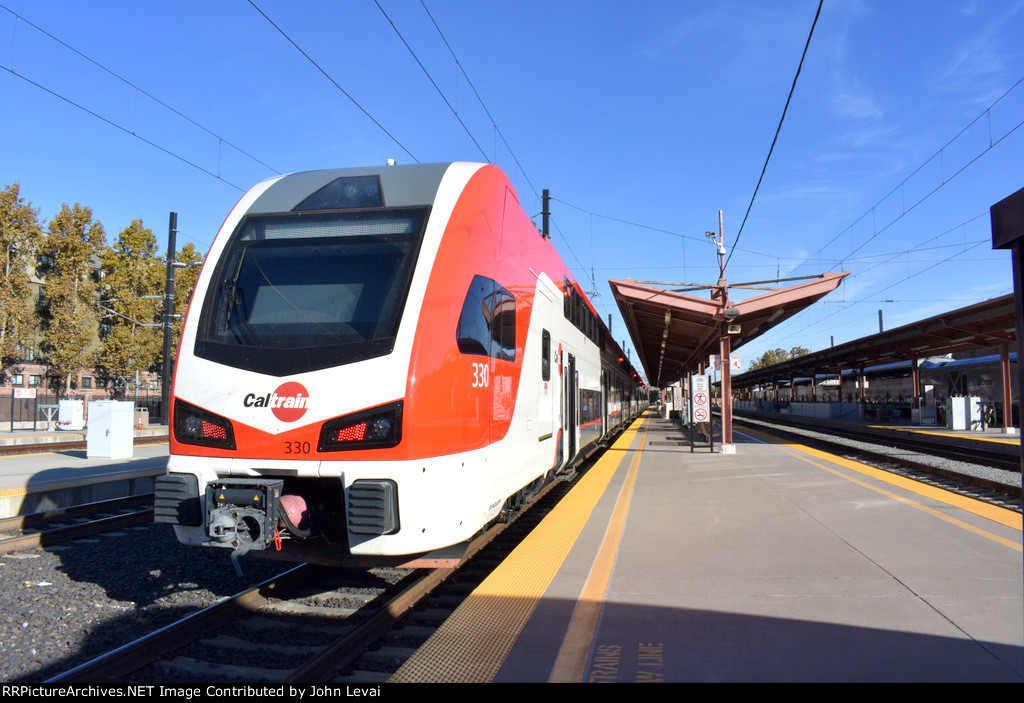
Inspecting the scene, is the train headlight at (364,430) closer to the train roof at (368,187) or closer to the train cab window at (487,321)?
the train cab window at (487,321)

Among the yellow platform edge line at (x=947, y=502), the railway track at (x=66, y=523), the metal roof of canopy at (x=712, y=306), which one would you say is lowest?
the railway track at (x=66, y=523)

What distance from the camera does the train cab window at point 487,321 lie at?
4977 millimetres

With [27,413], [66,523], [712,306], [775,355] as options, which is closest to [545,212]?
[712,306]

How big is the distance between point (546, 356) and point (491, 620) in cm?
406

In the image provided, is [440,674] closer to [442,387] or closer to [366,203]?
[442,387]

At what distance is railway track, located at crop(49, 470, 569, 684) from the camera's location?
4066mm

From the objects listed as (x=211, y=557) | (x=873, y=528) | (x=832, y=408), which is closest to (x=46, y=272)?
(x=211, y=557)

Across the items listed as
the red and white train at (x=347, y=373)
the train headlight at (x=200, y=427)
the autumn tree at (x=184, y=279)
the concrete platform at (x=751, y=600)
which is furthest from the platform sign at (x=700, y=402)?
the autumn tree at (x=184, y=279)

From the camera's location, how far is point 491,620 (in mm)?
4250

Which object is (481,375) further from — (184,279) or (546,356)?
(184,279)

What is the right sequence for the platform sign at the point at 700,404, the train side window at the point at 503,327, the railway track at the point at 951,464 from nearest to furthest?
the train side window at the point at 503,327
the railway track at the point at 951,464
the platform sign at the point at 700,404

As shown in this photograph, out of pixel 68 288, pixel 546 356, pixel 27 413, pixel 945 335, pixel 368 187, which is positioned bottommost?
pixel 27 413

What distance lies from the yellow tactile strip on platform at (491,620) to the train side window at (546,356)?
5.80ft

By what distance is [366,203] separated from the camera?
523 centimetres
